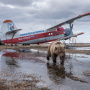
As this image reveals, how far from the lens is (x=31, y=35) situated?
1204 inches

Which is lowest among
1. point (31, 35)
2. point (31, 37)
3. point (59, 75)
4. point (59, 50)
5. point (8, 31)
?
point (59, 75)

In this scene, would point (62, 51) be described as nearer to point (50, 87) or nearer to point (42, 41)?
point (50, 87)

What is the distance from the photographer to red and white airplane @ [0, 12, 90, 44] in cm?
2962

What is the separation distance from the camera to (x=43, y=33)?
3156cm

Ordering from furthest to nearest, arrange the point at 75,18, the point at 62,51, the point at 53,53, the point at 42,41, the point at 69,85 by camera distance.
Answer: the point at 42,41 → the point at 75,18 → the point at 53,53 → the point at 62,51 → the point at 69,85

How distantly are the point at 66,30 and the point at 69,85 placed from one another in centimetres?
3026

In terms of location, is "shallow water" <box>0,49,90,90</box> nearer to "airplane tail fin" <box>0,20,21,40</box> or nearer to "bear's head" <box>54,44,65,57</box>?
"bear's head" <box>54,44,65,57</box>

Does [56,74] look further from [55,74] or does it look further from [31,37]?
[31,37]

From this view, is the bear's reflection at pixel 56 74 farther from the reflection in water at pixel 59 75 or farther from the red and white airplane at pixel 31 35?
the red and white airplane at pixel 31 35

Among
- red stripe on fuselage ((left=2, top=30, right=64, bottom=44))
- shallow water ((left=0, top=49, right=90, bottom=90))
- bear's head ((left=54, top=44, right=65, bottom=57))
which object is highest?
red stripe on fuselage ((left=2, top=30, right=64, bottom=44))

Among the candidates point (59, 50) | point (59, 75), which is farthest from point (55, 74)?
point (59, 50)

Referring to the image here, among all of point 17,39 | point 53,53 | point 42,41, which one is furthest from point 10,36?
point 53,53

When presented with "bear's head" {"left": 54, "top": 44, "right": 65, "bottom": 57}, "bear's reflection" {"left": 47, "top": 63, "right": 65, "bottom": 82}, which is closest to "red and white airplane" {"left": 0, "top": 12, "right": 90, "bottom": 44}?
"bear's head" {"left": 54, "top": 44, "right": 65, "bottom": 57}

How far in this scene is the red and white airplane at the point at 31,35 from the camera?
1166 inches
